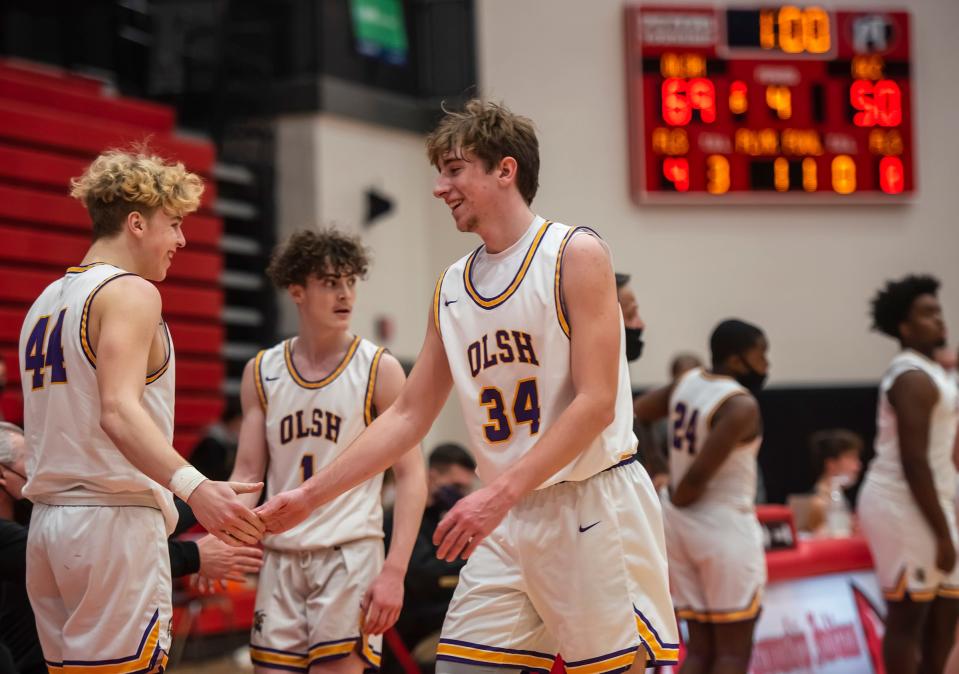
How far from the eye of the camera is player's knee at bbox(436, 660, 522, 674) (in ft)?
11.1

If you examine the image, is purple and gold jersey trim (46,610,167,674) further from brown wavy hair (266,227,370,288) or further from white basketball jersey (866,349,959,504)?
white basketball jersey (866,349,959,504)

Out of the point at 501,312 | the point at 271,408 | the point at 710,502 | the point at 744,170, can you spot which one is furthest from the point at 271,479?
the point at 744,170

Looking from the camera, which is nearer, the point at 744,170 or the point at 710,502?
the point at 710,502

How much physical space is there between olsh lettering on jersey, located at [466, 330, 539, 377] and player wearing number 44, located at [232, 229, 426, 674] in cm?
64

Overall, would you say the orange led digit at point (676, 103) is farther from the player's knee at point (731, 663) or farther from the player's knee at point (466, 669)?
the player's knee at point (466, 669)

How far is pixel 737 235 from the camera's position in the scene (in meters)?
11.9

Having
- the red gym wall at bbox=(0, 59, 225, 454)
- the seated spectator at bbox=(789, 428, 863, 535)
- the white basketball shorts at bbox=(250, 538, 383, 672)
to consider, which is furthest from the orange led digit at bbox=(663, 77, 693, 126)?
the white basketball shorts at bbox=(250, 538, 383, 672)

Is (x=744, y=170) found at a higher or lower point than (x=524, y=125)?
higher

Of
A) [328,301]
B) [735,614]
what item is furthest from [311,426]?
[735,614]

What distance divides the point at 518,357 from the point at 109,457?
1.14 metres

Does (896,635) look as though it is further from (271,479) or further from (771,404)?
(771,404)

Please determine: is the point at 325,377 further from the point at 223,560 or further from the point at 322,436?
the point at 223,560

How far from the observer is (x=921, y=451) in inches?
231

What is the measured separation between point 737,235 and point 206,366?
5.00 metres
